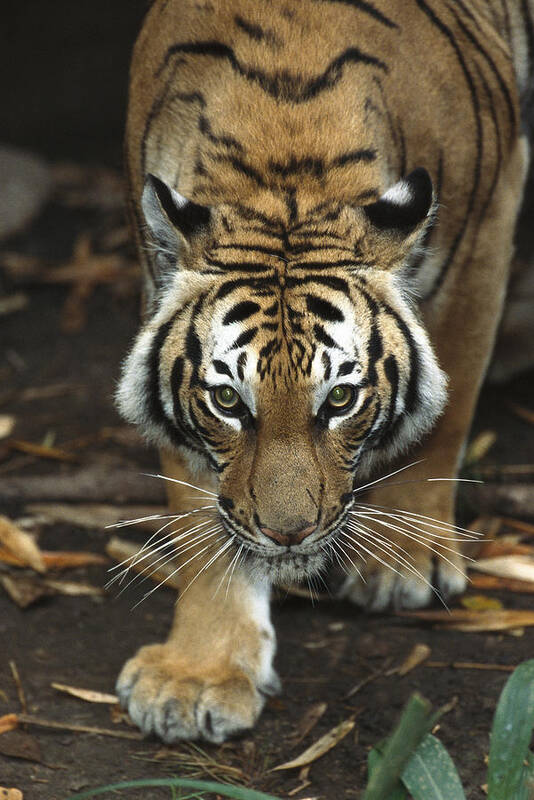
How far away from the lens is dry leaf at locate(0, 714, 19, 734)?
2.43m

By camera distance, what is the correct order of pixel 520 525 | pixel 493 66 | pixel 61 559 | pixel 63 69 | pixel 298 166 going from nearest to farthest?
pixel 298 166 < pixel 493 66 < pixel 61 559 < pixel 520 525 < pixel 63 69

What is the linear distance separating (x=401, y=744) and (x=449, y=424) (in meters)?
1.65

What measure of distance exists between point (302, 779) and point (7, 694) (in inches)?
28.3

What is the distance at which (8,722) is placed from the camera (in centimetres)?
245

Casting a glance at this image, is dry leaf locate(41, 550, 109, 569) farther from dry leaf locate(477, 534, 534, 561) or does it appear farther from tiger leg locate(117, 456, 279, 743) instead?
dry leaf locate(477, 534, 534, 561)

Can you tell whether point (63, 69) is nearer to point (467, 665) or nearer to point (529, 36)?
point (529, 36)

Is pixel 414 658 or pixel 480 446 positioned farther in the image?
pixel 480 446

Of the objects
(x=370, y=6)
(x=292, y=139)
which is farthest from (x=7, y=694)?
(x=370, y=6)

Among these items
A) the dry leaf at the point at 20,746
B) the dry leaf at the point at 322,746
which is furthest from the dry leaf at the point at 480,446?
the dry leaf at the point at 20,746

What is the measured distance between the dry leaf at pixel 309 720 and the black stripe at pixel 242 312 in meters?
0.96

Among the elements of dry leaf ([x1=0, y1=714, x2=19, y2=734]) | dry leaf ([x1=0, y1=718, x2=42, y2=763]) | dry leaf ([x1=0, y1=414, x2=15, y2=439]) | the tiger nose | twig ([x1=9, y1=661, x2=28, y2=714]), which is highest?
dry leaf ([x1=0, y1=414, x2=15, y2=439])

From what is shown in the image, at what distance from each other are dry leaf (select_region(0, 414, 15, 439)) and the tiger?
1.24 m

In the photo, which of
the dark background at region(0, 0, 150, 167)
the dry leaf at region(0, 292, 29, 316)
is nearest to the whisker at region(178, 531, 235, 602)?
the dry leaf at region(0, 292, 29, 316)

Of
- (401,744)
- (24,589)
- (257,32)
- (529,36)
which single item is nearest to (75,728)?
(24,589)
